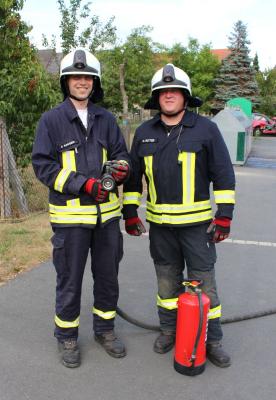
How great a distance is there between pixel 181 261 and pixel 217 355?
69 centimetres

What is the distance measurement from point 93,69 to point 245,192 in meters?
7.80

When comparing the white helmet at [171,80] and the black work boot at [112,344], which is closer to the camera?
the white helmet at [171,80]

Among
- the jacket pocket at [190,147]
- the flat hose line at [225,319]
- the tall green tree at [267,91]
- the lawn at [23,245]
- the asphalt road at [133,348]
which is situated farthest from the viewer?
the tall green tree at [267,91]

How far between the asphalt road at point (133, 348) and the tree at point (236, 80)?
3965 centimetres

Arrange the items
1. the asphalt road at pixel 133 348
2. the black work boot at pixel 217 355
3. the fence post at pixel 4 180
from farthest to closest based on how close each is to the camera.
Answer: the fence post at pixel 4 180
the black work boot at pixel 217 355
the asphalt road at pixel 133 348

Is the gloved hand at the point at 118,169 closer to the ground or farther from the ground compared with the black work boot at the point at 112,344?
farther from the ground

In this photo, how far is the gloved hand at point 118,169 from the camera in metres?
3.04

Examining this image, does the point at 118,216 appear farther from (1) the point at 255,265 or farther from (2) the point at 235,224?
(2) the point at 235,224

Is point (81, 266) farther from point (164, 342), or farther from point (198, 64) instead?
point (198, 64)

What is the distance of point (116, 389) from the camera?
296cm

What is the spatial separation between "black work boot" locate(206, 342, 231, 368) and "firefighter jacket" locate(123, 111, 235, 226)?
0.89 metres

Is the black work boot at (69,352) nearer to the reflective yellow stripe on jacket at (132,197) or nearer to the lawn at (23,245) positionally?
the reflective yellow stripe on jacket at (132,197)

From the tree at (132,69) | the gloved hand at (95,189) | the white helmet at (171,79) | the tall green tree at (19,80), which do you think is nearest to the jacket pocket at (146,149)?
the white helmet at (171,79)

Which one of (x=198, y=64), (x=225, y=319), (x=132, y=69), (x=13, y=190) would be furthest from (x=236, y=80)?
(x=225, y=319)
